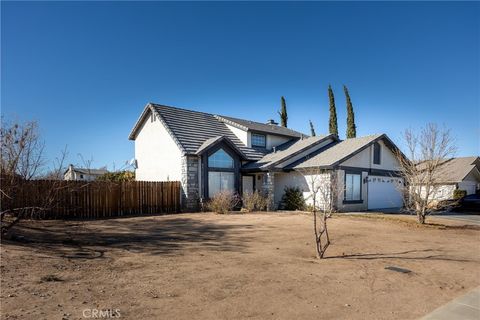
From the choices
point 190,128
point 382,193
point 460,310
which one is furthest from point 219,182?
point 460,310

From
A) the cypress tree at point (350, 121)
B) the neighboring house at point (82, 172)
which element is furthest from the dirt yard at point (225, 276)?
the cypress tree at point (350, 121)

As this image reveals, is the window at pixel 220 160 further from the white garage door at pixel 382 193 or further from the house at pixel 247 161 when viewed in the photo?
the white garage door at pixel 382 193

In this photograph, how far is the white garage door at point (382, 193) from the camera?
25.4 m

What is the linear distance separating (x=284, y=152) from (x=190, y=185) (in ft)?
28.1

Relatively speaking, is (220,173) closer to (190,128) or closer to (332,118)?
(190,128)

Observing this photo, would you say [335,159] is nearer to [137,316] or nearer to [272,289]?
[272,289]

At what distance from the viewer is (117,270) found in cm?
660

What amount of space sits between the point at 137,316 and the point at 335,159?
1994cm

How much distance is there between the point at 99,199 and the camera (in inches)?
727

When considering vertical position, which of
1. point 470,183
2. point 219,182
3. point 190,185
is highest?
point 219,182

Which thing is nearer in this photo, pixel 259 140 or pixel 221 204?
pixel 221 204

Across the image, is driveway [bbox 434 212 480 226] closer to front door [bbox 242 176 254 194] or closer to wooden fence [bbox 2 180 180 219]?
front door [bbox 242 176 254 194]

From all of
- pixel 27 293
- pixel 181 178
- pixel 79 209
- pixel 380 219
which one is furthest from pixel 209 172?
pixel 27 293

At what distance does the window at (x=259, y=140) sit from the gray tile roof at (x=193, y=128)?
2.74ft
